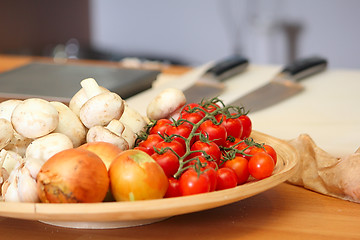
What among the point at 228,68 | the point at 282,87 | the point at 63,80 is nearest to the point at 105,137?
the point at 63,80

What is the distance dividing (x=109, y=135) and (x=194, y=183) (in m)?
0.17

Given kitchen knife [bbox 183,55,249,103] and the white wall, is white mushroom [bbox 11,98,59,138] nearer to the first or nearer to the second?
kitchen knife [bbox 183,55,249,103]

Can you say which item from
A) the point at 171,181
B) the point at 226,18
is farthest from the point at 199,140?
the point at 226,18

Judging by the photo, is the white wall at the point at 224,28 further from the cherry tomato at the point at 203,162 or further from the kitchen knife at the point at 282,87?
the cherry tomato at the point at 203,162

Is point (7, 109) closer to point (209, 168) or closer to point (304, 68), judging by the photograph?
point (209, 168)

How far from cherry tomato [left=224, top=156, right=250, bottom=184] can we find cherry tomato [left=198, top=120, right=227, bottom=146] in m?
0.04

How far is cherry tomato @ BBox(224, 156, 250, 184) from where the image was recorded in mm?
872

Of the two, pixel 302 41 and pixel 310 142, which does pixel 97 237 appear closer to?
pixel 310 142

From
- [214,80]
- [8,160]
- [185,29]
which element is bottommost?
[185,29]

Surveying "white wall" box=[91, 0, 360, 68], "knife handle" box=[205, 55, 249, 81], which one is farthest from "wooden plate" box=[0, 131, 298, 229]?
"white wall" box=[91, 0, 360, 68]

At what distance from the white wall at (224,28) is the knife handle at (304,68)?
169 centimetres

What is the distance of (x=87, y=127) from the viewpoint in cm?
95

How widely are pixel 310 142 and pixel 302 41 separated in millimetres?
2653

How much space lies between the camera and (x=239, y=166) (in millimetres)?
871
